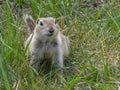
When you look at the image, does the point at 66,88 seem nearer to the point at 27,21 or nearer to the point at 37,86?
the point at 37,86

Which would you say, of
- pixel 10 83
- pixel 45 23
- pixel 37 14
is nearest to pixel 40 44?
pixel 45 23

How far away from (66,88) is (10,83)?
0.48 metres

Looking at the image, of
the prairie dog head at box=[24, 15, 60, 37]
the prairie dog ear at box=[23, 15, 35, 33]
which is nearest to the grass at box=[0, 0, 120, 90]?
the prairie dog ear at box=[23, 15, 35, 33]

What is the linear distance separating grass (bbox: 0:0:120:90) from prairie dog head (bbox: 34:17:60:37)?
22cm

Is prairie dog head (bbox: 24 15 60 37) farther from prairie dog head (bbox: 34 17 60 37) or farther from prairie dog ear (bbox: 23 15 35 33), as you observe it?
prairie dog ear (bbox: 23 15 35 33)

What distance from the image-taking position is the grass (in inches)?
167

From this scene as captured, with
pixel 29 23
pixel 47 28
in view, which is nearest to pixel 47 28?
pixel 47 28

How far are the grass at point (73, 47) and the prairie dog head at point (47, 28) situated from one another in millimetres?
224

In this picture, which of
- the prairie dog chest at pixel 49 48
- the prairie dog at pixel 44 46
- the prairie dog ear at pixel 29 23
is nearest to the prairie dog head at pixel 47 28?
the prairie dog at pixel 44 46

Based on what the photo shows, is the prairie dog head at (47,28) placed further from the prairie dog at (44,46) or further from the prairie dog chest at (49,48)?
the prairie dog chest at (49,48)

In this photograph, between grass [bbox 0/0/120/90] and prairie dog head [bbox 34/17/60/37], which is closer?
grass [bbox 0/0/120/90]

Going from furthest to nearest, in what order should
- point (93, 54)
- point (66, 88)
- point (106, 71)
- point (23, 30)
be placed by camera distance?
point (23, 30) → point (93, 54) → point (106, 71) → point (66, 88)

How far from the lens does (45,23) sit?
14.6 feet

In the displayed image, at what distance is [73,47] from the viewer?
5059 mm
